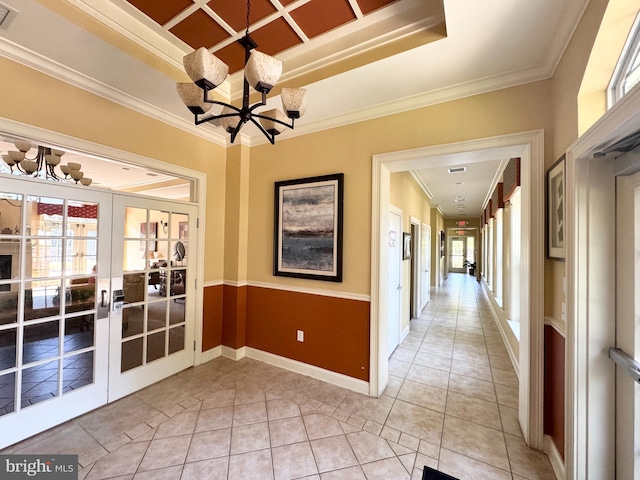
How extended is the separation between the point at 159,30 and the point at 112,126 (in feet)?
3.17

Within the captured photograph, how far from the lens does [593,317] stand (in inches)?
58.2

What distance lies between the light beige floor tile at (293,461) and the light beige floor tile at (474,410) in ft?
4.52

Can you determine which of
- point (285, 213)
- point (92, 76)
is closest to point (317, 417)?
point (285, 213)

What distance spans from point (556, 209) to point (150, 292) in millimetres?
3729

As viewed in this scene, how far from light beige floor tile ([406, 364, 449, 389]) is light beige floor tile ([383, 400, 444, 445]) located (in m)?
0.55

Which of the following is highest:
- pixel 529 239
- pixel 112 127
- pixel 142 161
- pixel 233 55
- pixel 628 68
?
pixel 233 55

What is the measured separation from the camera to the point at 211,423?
7.28ft

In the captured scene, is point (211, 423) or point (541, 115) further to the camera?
point (211, 423)

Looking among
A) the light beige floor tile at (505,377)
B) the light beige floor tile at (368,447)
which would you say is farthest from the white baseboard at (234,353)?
the light beige floor tile at (505,377)

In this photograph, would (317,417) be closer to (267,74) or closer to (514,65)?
(267,74)

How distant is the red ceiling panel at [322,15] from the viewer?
6.27ft

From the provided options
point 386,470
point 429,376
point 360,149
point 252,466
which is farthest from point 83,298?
point 429,376

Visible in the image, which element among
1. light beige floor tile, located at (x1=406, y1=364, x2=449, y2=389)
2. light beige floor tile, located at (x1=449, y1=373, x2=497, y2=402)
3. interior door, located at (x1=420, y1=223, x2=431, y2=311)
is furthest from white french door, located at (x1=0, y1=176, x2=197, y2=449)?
interior door, located at (x1=420, y1=223, x2=431, y2=311)

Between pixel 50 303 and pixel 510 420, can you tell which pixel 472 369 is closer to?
pixel 510 420
